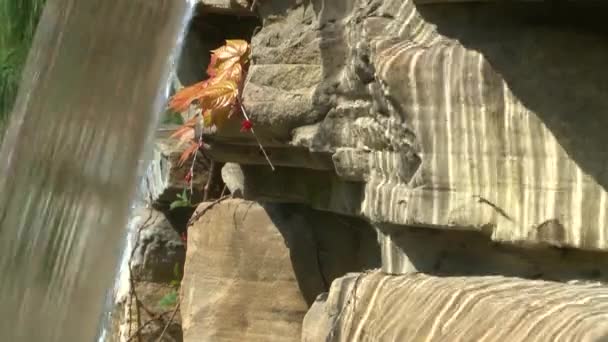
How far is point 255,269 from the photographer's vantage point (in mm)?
2316

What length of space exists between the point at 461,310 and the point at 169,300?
2.22m

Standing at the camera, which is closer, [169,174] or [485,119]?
[485,119]

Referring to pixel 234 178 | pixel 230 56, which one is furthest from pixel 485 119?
pixel 234 178

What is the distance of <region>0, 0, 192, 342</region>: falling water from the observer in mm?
2955

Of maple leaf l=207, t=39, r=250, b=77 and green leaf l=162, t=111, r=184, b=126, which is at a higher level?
green leaf l=162, t=111, r=184, b=126

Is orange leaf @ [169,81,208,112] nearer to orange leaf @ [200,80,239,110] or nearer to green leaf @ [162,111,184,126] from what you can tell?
orange leaf @ [200,80,239,110]

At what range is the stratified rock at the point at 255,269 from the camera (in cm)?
223

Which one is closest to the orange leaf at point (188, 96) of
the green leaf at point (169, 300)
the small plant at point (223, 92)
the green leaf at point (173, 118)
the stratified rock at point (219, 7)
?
the small plant at point (223, 92)

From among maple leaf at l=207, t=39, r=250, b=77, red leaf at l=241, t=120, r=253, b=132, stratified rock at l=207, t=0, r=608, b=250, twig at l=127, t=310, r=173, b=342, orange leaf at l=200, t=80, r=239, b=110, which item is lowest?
twig at l=127, t=310, r=173, b=342

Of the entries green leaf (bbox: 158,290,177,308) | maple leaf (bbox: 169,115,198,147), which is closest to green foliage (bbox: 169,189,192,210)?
green leaf (bbox: 158,290,177,308)

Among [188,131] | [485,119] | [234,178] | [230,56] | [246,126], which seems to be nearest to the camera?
[485,119]

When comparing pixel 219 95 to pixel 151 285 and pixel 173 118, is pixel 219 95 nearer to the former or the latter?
pixel 151 285

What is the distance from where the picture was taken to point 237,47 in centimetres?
221

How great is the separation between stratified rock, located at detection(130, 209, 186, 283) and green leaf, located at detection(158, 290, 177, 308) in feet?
0.25
